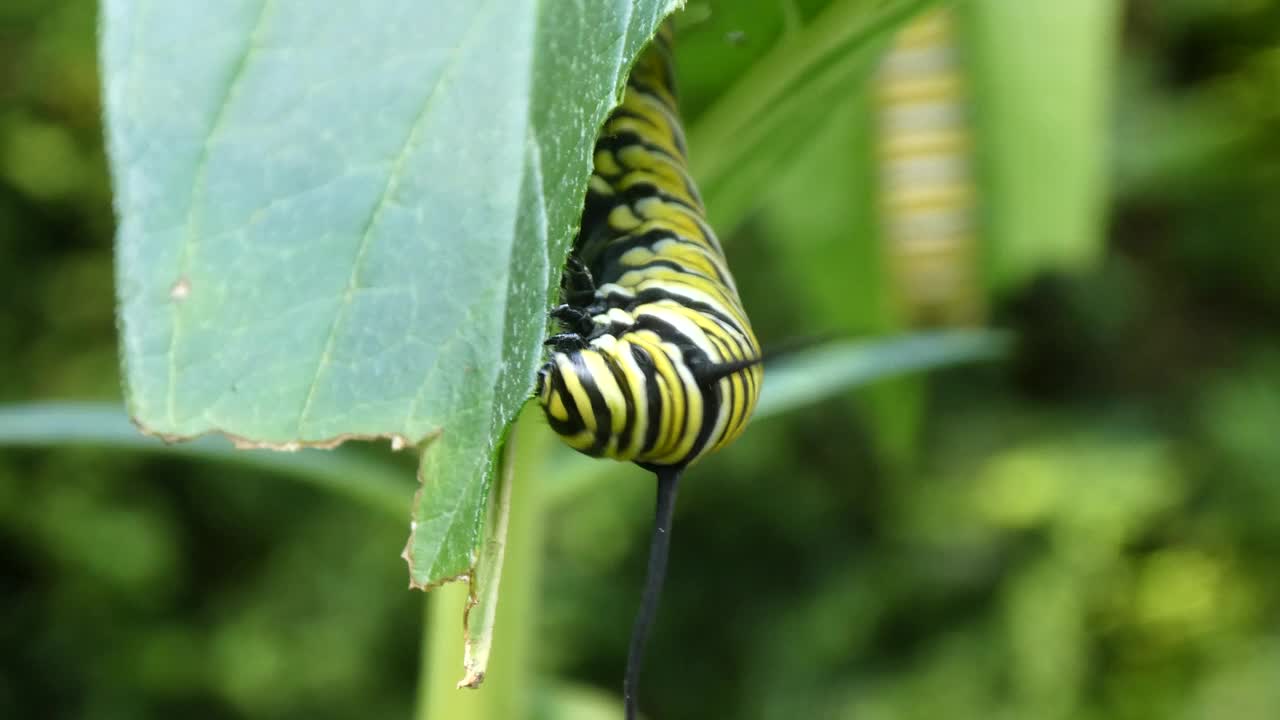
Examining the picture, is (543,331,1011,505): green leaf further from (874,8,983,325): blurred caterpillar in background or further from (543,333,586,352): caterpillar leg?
(543,333,586,352): caterpillar leg

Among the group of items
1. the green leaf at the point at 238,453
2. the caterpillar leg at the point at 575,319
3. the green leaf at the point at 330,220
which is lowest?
the green leaf at the point at 238,453

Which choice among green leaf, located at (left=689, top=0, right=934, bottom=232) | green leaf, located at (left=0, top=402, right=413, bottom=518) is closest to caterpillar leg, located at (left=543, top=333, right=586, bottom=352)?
green leaf, located at (left=689, top=0, right=934, bottom=232)

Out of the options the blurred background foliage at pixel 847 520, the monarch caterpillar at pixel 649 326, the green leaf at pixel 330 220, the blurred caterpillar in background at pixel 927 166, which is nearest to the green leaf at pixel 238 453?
the monarch caterpillar at pixel 649 326

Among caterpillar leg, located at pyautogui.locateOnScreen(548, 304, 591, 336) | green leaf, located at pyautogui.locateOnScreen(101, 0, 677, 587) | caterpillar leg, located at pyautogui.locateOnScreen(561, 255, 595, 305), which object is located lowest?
caterpillar leg, located at pyautogui.locateOnScreen(548, 304, 591, 336)

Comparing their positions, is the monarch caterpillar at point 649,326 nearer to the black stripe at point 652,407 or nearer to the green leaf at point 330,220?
the black stripe at point 652,407

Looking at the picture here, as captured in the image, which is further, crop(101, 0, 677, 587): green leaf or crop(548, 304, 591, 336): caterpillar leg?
crop(548, 304, 591, 336): caterpillar leg

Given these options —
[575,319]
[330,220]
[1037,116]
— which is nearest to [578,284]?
[575,319]
